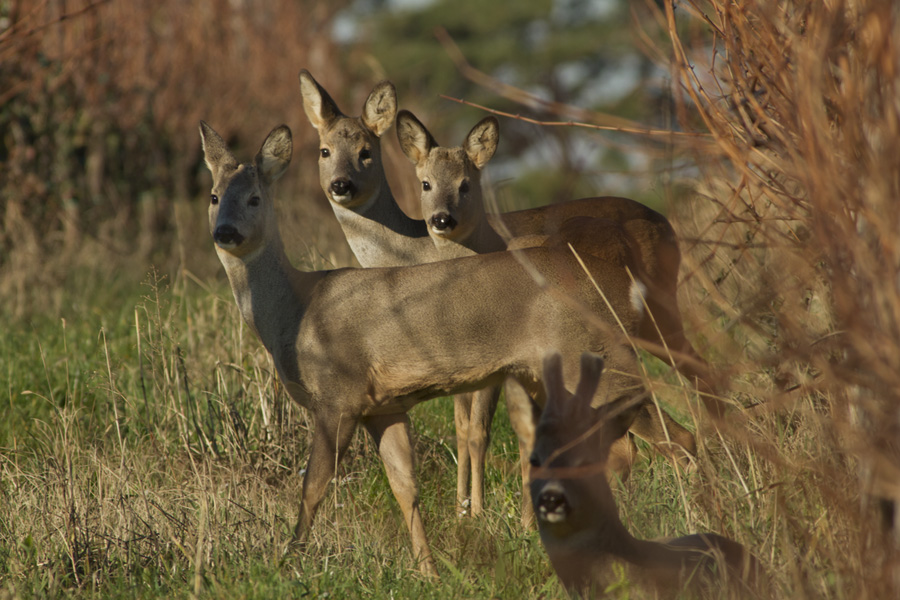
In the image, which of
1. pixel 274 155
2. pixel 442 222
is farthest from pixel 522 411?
pixel 442 222

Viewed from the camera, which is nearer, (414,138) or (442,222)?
(442,222)

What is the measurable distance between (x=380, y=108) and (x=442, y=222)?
127cm

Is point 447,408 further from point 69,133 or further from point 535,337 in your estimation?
point 69,133

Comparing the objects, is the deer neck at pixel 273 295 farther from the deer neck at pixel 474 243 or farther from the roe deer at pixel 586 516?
the roe deer at pixel 586 516

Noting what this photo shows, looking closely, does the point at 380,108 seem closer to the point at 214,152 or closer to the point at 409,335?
the point at 214,152

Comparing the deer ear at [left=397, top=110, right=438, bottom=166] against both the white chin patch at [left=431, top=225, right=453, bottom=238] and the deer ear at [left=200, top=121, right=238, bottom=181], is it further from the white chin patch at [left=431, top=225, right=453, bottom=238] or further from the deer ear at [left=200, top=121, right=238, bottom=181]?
the deer ear at [left=200, top=121, right=238, bottom=181]

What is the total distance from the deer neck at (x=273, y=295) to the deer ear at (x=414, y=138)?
4.82 ft

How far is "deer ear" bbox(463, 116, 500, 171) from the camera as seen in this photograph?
616 centimetres

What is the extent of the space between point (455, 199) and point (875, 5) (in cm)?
381

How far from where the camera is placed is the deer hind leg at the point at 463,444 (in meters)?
5.08

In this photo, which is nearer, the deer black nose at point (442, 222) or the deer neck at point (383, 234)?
the deer black nose at point (442, 222)

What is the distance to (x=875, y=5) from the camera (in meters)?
2.10

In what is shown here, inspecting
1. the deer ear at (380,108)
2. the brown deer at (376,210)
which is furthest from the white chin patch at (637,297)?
the deer ear at (380,108)

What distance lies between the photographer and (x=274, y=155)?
514 centimetres
